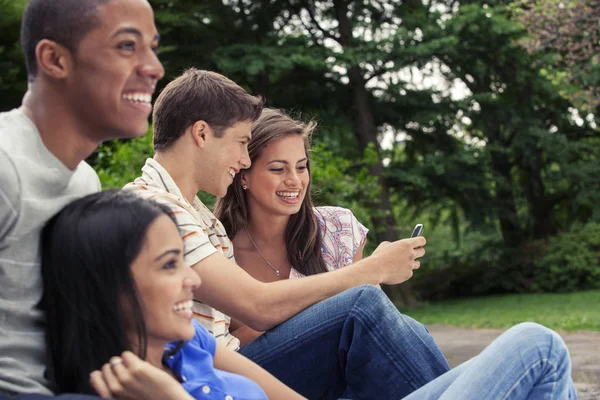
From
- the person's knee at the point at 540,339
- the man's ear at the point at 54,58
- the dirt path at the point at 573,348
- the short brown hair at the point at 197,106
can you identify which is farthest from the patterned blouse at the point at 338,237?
the dirt path at the point at 573,348

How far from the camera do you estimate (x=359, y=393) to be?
271cm

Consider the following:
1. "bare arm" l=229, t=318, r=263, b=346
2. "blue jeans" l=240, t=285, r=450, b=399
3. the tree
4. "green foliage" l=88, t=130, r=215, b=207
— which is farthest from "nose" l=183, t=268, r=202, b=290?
the tree

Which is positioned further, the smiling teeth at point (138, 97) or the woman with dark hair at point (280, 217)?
the woman with dark hair at point (280, 217)

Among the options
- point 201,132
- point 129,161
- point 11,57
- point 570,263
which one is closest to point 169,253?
point 201,132

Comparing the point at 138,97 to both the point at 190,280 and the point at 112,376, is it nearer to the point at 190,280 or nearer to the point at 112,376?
the point at 190,280

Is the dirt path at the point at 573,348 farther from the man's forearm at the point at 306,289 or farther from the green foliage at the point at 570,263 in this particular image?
the green foliage at the point at 570,263

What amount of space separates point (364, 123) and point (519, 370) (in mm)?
14567

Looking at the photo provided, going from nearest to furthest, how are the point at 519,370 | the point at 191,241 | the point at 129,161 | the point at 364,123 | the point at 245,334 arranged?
the point at 519,370 → the point at 191,241 → the point at 245,334 → the point at 129,161 → the point at 364,123

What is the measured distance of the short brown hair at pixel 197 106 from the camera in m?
2.68

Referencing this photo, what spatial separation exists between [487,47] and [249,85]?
4738 mm

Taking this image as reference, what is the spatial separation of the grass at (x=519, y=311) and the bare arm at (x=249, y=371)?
832cm

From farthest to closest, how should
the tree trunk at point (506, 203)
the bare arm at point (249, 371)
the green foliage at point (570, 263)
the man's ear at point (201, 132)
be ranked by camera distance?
the tree trunk at point (506, 203) < the green foliage at point (570, 263) < the man's ear at point (201, 132) < the bare arm at point (249, 371)

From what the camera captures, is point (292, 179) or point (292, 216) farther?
point (292, 216)

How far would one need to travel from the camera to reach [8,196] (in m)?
1.53
